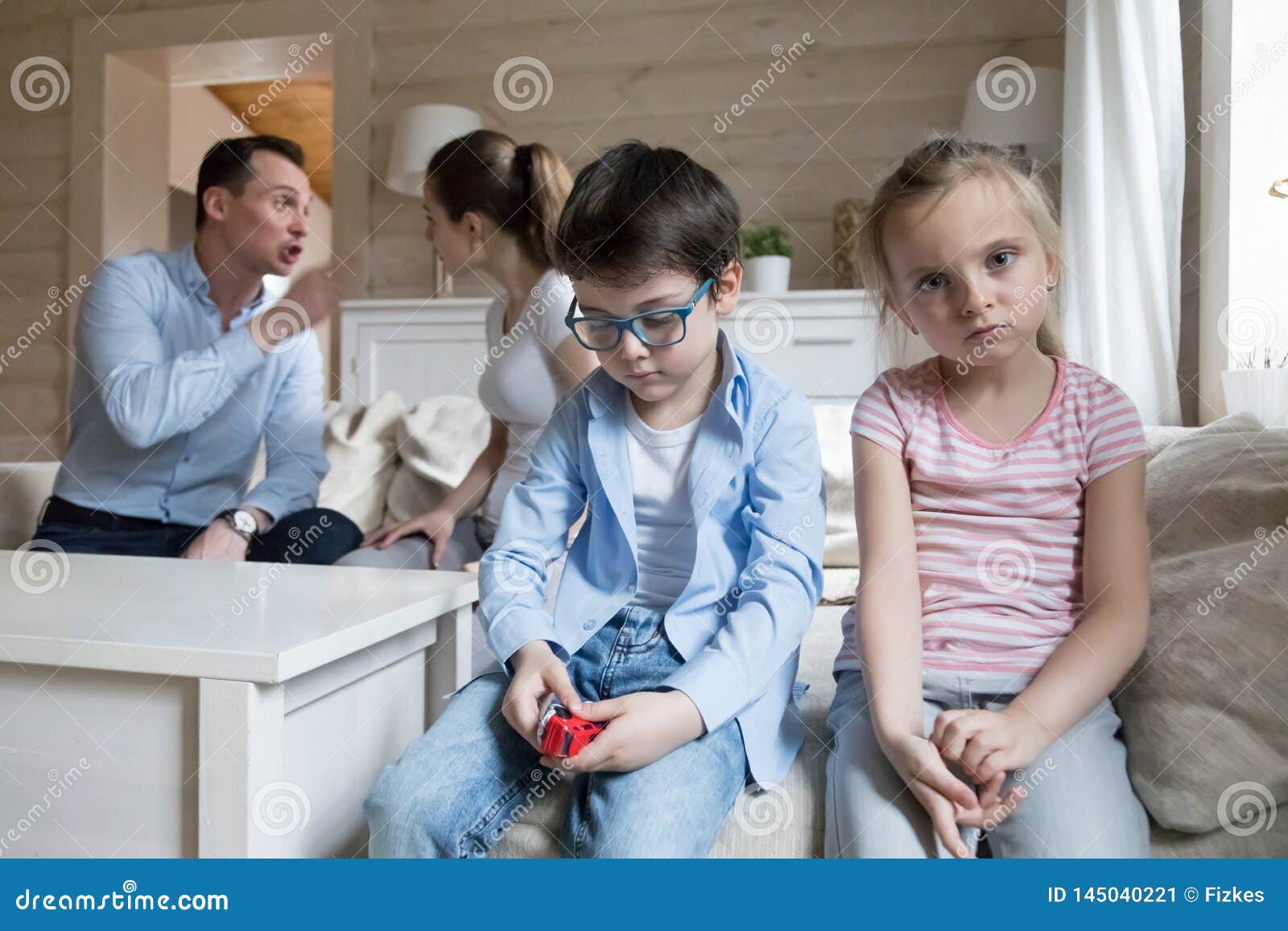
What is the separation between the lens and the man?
1.36m

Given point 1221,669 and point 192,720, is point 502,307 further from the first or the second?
point 1221,669

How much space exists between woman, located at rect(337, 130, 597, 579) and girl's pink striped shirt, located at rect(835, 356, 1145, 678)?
1.83ft

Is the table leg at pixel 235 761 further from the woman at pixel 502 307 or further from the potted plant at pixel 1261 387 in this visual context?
the potted plant at pixel 1261 387

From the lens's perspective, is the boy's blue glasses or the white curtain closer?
the boy's blue glasses

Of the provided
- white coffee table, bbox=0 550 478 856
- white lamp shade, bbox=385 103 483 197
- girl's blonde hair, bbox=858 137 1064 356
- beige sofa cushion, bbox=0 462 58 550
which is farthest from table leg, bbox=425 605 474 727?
white lamp shade, bbox=385 103 483 197

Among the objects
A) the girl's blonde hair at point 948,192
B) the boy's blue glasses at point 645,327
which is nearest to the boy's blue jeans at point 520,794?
the boy's blue glasses at point 645,327

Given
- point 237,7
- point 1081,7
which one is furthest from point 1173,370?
point 237,7

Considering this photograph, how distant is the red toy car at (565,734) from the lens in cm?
71

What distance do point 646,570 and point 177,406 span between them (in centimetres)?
78

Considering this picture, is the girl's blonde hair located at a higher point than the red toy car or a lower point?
higher

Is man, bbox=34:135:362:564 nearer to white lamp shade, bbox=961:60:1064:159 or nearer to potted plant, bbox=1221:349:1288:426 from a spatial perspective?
potted plant, bbox=1221:349:1288:426

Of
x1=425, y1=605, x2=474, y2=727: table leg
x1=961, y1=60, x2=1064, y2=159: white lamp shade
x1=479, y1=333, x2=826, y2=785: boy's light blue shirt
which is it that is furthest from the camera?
x1=961, y1=60, x2=1064, y2=159: white lamp shade

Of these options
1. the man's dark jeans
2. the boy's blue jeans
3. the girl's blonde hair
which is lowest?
the boy's blue jeans

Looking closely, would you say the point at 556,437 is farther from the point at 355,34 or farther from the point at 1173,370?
the point at 355,34
